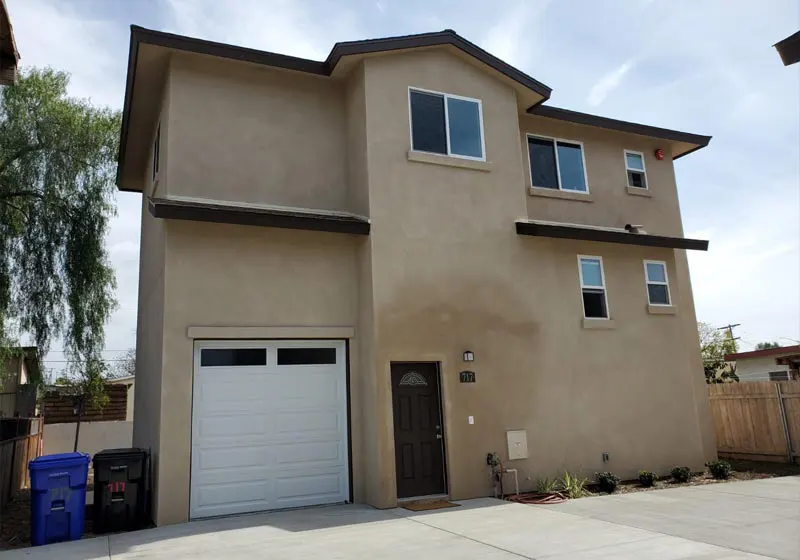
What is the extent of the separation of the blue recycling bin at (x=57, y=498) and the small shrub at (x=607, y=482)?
28.3ft

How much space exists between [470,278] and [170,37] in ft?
21.8

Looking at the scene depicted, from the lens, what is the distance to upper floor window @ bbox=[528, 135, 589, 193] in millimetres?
13500

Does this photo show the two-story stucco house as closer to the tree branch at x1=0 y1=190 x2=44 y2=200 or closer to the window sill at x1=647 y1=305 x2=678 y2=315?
the window sill at x1=647 y1=305 x2=678 y2=315

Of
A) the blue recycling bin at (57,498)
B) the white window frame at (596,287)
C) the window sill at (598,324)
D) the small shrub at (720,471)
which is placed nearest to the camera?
the blue recycling bin at (57,498)

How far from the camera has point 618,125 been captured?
14297 mm

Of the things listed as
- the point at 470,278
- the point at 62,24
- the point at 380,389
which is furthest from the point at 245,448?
the point at 62,24

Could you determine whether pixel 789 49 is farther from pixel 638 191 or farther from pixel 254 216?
pixel 638 191

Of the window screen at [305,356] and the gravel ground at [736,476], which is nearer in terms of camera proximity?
the window screen at [305,356]

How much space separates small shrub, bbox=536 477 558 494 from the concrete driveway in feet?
3.34

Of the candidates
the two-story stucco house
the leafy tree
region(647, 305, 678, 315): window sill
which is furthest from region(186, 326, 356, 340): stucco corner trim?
the leafy tree

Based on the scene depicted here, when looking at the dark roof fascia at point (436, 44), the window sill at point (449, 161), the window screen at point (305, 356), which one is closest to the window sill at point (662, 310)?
the window sill at point (449, 161)

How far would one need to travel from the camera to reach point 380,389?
992 cm

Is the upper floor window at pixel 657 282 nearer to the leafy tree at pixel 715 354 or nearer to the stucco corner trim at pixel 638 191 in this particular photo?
the stucco corner trim at pixel 638 191

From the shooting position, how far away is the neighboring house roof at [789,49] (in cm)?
536
